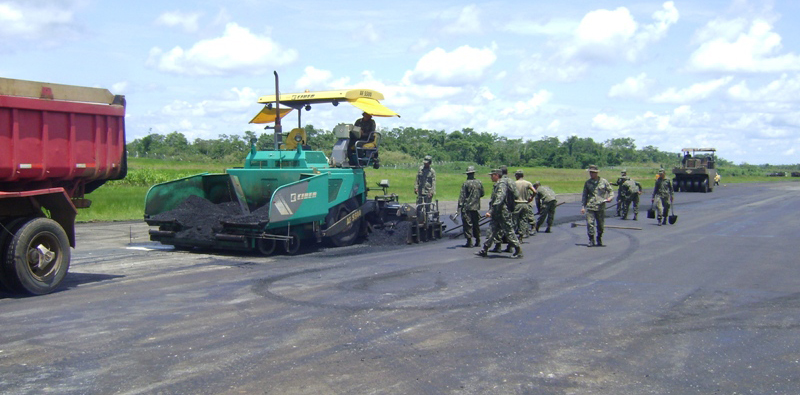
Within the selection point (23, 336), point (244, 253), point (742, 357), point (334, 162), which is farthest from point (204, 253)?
point (742, 357)

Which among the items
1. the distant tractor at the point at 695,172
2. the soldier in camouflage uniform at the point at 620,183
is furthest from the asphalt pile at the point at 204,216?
the distant tractor at the point at 695,172

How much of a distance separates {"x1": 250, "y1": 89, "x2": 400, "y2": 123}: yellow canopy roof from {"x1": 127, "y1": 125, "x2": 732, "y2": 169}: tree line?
1999 centimetres

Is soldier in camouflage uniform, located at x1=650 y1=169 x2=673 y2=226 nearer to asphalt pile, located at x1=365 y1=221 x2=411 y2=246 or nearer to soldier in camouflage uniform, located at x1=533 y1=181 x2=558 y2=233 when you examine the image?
soldier in camouflage uniform, located at x1=533 y1=181 x2=558 y2=233

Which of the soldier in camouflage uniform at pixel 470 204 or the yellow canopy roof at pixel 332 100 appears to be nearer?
the yellow canopy roof at pixel 332 100

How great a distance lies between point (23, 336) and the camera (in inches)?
279

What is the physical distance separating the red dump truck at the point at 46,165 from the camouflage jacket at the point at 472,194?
7.04 m

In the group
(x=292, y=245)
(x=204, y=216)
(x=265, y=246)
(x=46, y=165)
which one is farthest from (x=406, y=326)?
(x=204, y=216)

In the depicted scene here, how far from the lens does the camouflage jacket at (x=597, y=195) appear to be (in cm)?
1548

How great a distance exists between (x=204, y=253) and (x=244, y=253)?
2.55ft

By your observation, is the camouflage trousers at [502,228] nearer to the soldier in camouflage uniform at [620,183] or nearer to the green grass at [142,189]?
the green grass at [142,189]

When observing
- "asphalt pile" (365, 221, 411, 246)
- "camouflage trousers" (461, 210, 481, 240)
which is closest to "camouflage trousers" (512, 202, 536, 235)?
"camouflage trousers" (461, 210, 481, 240)

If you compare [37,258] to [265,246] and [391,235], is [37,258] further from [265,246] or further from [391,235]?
[391,235]

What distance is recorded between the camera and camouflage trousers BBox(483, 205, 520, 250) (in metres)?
13.4

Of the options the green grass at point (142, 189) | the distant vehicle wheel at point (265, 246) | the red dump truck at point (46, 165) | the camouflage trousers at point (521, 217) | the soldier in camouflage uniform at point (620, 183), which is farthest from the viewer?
the green grass at point (142, 189)
